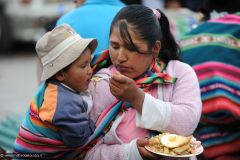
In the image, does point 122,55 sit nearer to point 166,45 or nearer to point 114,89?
point 114,89

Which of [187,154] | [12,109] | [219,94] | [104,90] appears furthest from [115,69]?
[12,109]

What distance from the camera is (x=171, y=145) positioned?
9.47 ft

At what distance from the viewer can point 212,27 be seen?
4.11 metres

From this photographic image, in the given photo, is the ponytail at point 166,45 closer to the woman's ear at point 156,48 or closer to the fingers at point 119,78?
the woman's ear at point 156,48

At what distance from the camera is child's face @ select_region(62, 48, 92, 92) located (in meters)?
3.06

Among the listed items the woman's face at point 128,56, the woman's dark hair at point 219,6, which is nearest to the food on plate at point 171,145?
the woman's face at point 128,56

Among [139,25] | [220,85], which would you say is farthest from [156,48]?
[220,85]

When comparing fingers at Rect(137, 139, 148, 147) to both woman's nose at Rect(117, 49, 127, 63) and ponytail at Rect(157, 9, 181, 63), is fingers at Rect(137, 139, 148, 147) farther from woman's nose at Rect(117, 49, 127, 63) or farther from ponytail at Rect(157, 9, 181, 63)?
ponytail at Rect(157, 9, 181, 63)

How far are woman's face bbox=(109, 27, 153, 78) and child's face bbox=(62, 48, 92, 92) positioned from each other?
14 cm

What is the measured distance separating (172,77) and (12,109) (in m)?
5.65

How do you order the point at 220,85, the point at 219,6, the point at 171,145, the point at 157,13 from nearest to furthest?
1. the point at 171,145
2. the point at 157,13
3. the point at 220,85
4. the point at 219,6

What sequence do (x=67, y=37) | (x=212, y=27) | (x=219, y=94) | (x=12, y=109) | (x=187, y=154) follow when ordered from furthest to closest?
(x=12, y=109)
(x=212, y=27)
(x=219, y=94)
(x=67, y=37)
(x=187, y=154)

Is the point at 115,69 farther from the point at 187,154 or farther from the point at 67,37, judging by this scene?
the point at 187,154

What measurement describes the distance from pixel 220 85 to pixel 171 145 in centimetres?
110
